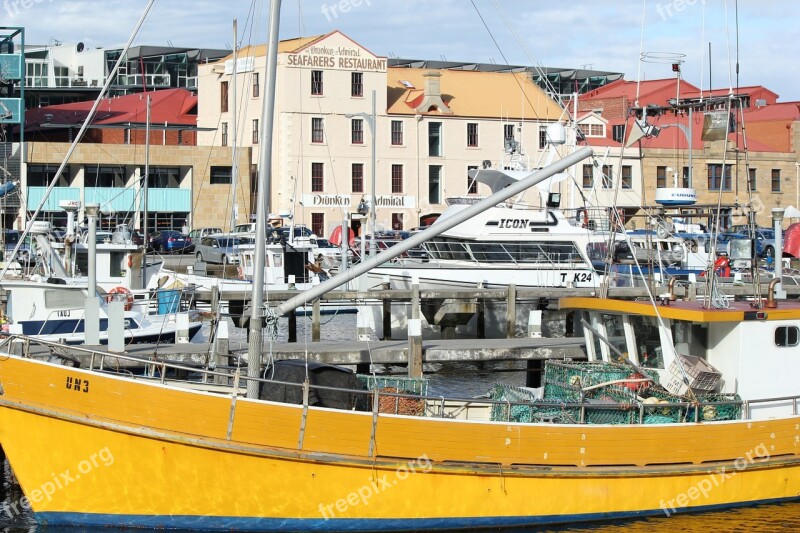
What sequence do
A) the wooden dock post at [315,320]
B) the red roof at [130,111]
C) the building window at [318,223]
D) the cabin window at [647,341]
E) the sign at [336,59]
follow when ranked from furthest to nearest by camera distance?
the red roof at [130,111]
the building window at [318,223]
the sign at [336,59]
the wooden dock post at [315,320]
the cabin window at [647,341]

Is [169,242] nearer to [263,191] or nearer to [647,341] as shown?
[647,341]

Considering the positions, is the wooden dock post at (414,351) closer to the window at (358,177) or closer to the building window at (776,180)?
the window at (358,177)

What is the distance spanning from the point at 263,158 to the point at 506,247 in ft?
59.7

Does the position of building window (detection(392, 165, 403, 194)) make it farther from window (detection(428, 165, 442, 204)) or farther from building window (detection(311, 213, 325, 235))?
building window (detection(311, 213, 325, 235))

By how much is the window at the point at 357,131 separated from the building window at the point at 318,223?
169 inches

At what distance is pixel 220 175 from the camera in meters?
57.5

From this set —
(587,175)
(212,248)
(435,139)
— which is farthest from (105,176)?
(587,175)

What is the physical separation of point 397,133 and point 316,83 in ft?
17.2

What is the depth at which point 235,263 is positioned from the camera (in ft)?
130

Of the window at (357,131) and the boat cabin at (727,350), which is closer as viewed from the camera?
the boat cabin at (727,350)

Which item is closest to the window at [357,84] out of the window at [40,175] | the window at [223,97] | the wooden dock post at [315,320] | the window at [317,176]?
the window at [317,176]

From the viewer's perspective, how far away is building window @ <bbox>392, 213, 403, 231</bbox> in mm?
57688

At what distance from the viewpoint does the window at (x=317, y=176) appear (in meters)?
55.9

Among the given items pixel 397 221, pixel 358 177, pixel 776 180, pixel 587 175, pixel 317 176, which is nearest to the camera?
pixel 587 175
